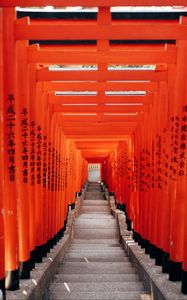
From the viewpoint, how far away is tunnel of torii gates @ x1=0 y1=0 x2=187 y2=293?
5902 mm

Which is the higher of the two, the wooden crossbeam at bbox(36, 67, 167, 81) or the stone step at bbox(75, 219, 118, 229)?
the wooden crossbeam at bbox(36, 67, 167, 81)

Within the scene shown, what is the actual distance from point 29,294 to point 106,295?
1.67 meters

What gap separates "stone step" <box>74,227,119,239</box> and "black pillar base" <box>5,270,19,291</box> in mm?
12337

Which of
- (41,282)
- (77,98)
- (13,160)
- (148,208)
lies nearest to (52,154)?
(77,98)

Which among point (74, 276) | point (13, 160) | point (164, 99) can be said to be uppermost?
point (164, 99)

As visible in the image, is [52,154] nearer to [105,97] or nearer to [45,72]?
[105,97]

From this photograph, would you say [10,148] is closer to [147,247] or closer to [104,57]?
[104,57]

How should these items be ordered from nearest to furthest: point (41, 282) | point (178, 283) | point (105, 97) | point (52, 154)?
1. point (178, 283)
2. point (41, 282)
3. point (105, 97)
4. point (52, 154)

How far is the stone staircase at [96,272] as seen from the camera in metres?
7.45

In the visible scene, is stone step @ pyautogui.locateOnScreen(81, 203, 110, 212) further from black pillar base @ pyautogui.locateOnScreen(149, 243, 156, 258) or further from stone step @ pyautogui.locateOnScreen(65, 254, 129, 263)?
black pillar base @ pyautogui.locateOnScreen(149, 243, 156, 258)

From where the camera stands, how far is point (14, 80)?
6.12 metres

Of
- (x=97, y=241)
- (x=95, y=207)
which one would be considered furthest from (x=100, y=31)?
(x=95, y=207)

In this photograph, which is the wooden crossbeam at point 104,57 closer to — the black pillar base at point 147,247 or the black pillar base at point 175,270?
the black pillar base at point 175,270

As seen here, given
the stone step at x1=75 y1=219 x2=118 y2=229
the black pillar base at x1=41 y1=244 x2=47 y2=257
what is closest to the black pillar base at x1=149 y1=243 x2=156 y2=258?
the black pillar base at x1=41 y1=244 x2=47 y2=257
